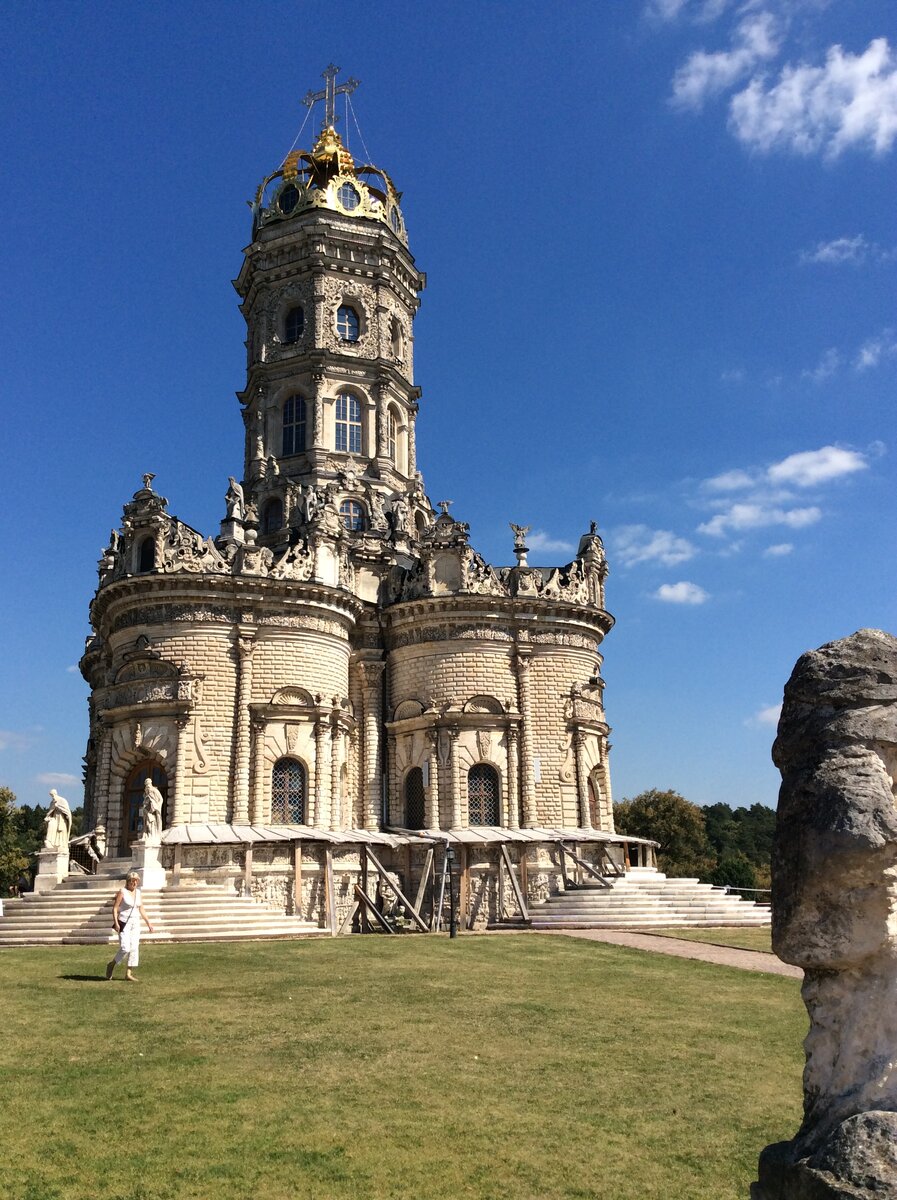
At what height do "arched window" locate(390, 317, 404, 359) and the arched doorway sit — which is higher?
"arched window" locate(390, 317, 404, 359)

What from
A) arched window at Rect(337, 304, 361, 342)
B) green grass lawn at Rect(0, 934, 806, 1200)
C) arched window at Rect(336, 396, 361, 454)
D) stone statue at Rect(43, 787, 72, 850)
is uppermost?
arched window at Rect(337, 304, 361, 342)

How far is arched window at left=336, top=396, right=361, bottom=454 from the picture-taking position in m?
44.7

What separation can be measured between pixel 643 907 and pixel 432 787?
905cm

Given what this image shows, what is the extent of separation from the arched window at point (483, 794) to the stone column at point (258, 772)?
762 centimetres

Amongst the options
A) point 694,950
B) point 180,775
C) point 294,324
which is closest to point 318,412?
point 294,324

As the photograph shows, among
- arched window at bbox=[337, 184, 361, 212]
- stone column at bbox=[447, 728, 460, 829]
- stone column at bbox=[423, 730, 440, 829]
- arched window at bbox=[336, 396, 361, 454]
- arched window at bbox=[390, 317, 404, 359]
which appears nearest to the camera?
stone column at bbox=[447, 728, 460, 829]

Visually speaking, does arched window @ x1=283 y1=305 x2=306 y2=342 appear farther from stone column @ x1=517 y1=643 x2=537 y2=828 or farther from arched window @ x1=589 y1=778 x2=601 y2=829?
arched window @ x1=589 y1=778 x2=601 y2=829

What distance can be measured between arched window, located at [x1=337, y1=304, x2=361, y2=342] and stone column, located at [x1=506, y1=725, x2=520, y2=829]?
20.1 meters

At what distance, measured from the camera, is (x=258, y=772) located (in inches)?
1310

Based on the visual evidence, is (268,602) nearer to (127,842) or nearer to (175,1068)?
(127,842)

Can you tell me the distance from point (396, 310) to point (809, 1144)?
1816 inches

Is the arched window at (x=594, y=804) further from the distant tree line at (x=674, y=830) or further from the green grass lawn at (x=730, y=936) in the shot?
the distant tree line at (x=674, y=830)

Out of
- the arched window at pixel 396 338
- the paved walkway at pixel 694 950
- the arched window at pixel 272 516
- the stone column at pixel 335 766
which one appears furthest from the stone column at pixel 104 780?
the arched window at pixel 396 338

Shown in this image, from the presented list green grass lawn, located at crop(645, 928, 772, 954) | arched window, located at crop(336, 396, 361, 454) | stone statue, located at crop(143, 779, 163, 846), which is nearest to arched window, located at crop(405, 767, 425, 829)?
stone statue, located at crop(143, 779, 163, 846)
